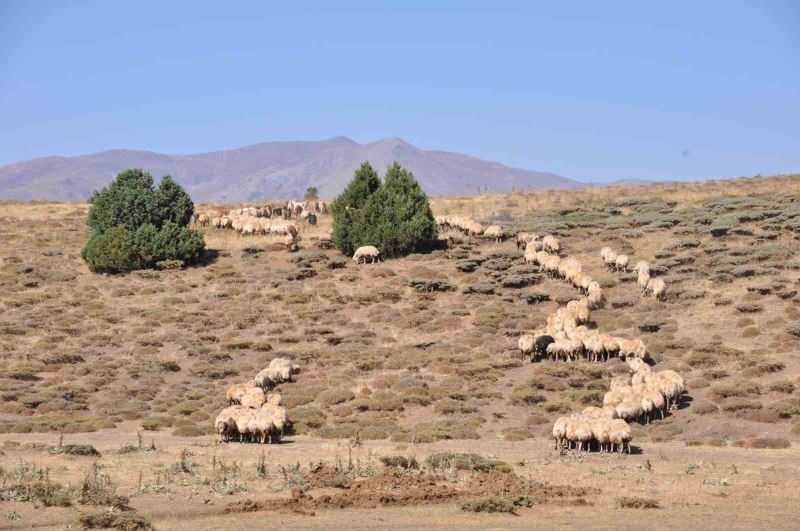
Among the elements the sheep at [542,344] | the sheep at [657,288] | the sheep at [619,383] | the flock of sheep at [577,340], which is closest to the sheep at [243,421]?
the sheep at [619,383]

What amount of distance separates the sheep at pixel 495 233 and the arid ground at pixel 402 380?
55.6 inches

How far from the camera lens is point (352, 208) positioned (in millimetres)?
65125

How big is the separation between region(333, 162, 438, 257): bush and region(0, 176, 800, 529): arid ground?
6.70 ft

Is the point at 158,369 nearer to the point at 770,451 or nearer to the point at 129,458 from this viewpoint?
the point at 129,458

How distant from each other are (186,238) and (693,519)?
157 feet

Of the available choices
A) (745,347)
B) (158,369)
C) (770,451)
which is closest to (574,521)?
(770,451)

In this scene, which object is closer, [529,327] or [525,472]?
[525,472]

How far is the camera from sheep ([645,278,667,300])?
49.2m

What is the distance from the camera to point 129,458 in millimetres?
26438

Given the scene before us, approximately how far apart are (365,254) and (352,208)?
4754mm

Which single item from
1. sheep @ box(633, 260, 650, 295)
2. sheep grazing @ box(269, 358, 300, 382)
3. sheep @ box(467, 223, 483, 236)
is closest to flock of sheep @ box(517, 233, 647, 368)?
sheep @ box(633, 260, 650, 295)

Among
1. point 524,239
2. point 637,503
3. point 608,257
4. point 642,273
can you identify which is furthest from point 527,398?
point 524,239

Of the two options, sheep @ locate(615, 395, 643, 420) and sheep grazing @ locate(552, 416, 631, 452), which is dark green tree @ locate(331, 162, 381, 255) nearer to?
sheep @ locate(615, 395, 643, 420)

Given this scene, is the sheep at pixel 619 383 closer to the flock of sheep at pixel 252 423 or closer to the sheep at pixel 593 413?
the sheep at pixel 593 413
